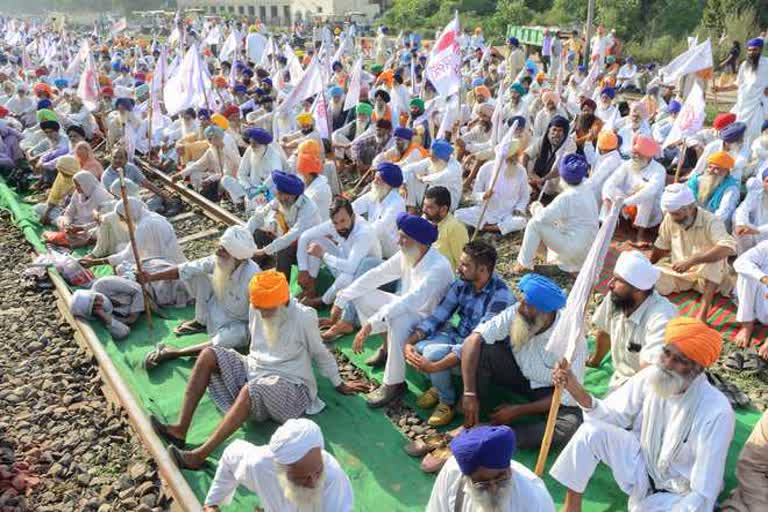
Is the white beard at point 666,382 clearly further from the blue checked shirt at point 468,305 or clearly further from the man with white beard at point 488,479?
the blue checked shirt at point 468,305

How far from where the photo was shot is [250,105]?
14.3m

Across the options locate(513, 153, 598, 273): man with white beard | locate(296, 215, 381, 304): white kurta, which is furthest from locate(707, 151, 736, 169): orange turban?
locate(296, 215, 381, 304): white kurta

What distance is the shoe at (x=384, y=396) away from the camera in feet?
15.5

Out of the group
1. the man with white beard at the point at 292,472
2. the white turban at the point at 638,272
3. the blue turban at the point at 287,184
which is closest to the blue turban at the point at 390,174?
the blue turban at the point at 287,184

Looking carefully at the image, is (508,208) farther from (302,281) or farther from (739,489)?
(739,489)

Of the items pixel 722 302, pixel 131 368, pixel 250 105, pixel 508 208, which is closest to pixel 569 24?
pixel 250 105

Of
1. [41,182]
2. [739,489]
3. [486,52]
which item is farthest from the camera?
[486,52]

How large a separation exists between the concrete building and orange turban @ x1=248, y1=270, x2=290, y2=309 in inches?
2209

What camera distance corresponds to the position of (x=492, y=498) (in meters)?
2.82

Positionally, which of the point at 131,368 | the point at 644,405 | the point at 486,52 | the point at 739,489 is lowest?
the point at 131,368

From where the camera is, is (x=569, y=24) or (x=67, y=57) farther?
(x=569, y=24)

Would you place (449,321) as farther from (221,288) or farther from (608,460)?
(221,288)

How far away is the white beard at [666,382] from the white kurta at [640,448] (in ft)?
0.13

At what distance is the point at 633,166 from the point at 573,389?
15.4ft
